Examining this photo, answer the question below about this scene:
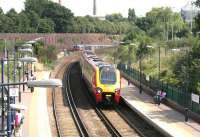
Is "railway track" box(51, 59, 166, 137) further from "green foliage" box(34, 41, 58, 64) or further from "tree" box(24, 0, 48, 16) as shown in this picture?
"tree" box(24, 0, 48, 16)

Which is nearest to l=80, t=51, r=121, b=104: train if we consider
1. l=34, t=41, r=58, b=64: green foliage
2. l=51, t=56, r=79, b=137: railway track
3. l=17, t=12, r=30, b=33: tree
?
l=51, t=56, r=79, b=137: railway track

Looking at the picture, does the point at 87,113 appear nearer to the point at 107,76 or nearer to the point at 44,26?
the point at 107,76

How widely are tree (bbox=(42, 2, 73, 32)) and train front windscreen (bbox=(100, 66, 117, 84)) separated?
119 meters

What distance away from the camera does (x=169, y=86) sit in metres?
43.7

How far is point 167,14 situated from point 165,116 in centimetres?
11251

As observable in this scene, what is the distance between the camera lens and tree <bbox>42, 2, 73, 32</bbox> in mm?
162000

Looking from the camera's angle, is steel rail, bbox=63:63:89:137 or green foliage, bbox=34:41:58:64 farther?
green foliage, bbox=34:41:58:64

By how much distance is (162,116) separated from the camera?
38.1m

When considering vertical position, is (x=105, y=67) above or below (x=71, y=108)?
above

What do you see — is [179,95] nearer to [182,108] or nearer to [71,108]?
[182,108]

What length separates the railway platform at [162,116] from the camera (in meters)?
32.7

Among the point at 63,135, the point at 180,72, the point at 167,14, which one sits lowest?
the point at 63,135

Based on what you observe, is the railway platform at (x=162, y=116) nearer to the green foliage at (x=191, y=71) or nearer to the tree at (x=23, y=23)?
the green foliage at (x=191, y=71)

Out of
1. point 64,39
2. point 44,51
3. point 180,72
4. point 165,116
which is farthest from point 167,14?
point 165,116
